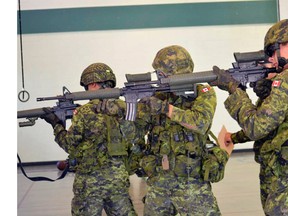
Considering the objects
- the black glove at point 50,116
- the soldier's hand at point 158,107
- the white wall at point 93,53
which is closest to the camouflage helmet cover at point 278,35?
the soldier's hand at point 158,107

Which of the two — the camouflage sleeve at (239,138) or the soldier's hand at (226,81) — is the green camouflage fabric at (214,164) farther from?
the soldier's hand at (226,81)

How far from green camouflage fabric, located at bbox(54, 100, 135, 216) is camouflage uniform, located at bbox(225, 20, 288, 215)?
3.46 ft

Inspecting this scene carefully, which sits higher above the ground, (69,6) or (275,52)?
(69,6)

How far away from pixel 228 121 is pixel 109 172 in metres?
4.46

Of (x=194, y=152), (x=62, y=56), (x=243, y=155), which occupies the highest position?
(x=62, y=56)

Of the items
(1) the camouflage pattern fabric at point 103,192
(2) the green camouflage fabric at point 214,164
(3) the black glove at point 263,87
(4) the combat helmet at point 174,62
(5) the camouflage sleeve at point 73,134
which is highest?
(4) the combat helmet at point 174,62

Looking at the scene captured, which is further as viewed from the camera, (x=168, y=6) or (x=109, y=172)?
(x=168, y=6)

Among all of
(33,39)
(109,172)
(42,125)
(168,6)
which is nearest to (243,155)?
(168,6)

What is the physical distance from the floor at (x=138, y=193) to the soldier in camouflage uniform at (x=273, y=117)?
1989 mm

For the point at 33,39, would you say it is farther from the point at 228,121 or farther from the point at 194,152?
the point at 194,152

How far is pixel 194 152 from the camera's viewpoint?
8.02 ft

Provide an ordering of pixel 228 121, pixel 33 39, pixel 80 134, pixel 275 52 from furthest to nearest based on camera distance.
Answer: pixel 228 121 → pixel 33 39 → pixel 80 134 → pixel 275 52

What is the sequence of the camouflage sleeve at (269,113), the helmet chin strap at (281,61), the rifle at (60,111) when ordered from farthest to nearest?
the rifle at (60,111)
the helmet chin strap at (281,61)
the camouflage sleeve at (269,113)

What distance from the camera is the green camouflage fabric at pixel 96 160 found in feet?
9.88
